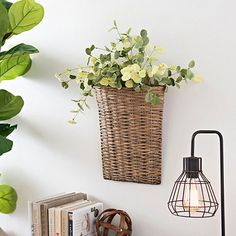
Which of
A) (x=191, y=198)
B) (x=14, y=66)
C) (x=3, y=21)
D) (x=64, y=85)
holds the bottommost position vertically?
(x=191, y=198)

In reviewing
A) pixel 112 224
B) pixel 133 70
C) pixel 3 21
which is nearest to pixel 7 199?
pixel 112 224

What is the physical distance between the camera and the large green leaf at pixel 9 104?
2008mm

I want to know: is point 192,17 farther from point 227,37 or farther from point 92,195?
point 92,195

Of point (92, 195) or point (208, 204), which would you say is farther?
point (92, 195)

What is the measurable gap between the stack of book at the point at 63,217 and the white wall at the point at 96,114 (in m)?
0.14

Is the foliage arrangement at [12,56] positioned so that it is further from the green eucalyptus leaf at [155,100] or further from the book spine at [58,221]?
the green eucalyptus leaf at [155,100]

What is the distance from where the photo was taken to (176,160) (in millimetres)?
1781

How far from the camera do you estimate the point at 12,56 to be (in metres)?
2.04

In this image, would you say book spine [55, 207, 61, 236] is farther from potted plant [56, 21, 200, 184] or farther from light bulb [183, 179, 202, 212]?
light bulb [183, 179, 202, 212]

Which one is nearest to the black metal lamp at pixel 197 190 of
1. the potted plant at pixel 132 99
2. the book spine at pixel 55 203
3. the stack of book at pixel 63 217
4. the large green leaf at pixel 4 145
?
the potted plant at pixel 132 99

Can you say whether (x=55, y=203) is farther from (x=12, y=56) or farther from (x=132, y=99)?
(x=12, y=56)

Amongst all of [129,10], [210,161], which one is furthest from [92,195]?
[129,10]

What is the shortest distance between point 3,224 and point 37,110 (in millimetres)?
639

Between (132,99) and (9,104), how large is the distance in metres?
0.62
